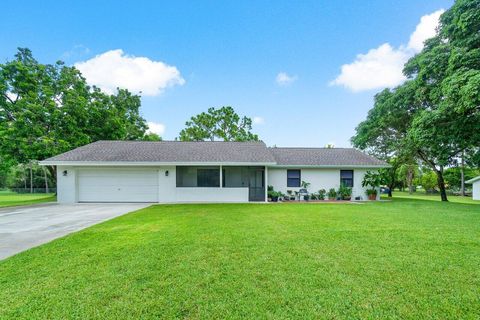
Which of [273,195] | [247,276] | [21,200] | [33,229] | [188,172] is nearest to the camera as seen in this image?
[247,276]

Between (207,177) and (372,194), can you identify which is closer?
(207,177)

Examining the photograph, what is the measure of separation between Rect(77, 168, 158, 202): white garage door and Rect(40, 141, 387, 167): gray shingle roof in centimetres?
90

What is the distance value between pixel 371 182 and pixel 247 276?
14.7m

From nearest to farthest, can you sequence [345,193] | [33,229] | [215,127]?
[33,229] < [345,193] < [215,127]

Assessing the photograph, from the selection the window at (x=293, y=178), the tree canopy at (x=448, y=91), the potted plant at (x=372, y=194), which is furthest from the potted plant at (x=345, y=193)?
the tree canopy at (x=448, y=91)

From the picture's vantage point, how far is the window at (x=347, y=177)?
15.7 metres

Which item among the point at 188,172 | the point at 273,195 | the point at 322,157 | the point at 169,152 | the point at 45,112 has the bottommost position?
the point at 273,195

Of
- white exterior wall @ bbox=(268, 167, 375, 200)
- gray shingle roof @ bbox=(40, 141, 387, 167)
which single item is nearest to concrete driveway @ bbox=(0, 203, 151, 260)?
gray shingle roof @ bbox=(40, 141, 387, 167)

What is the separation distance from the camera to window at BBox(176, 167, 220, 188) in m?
14.9

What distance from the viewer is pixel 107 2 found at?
14.2 meters

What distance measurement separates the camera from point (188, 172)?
1495 centimetres

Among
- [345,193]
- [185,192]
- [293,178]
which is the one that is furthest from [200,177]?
[345,193]

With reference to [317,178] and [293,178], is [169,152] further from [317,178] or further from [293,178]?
[317,178]

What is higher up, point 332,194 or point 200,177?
point 200,177
